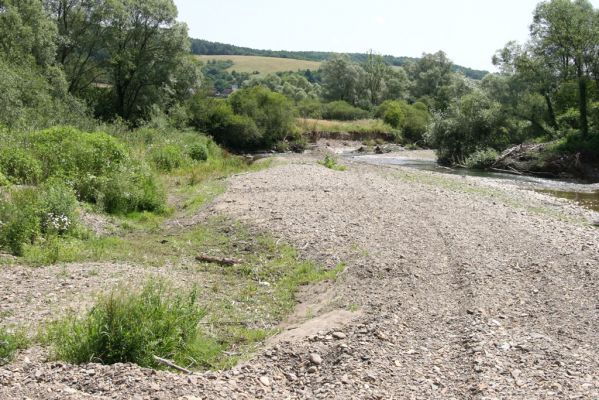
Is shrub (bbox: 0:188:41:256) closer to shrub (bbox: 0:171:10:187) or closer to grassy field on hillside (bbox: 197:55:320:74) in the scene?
shrub (bbox: 0:171:10:187)

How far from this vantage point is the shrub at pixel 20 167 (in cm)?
1777

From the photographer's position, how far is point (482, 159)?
139 ft

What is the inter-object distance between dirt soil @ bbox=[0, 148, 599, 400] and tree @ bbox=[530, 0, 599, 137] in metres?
27.4

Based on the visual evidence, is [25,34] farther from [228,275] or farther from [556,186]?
[556,186]

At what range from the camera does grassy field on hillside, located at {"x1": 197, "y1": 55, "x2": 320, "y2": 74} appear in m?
167

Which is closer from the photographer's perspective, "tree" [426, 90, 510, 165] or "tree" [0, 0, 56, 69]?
"tree" [0, 0, 56, 69]

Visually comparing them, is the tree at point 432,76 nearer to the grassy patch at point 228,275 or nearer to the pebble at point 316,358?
the grassy patch at point 228,275

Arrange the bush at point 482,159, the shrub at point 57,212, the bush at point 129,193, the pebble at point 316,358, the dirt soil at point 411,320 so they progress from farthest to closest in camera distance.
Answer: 1. the bush at point 482,159
2. the bush at point 129,193
3. the shrub at point 57,212
4. the pebble at point 316,358
5. the dirt soil at point 411,320

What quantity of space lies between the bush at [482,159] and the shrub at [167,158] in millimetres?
23402

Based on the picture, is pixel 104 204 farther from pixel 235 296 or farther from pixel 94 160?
pixel 235 296

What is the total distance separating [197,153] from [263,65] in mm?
144320

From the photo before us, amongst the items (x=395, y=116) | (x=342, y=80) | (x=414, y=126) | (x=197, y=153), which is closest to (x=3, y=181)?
(x=197, y=153)

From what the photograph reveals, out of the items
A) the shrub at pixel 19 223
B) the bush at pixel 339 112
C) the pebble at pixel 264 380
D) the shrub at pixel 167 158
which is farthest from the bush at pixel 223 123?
the pebble at pixel 264 380

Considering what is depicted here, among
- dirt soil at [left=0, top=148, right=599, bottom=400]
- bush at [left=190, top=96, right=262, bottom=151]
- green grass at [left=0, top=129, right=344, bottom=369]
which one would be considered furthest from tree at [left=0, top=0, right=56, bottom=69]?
dirt soil at [left=0, top=148, right=599, bottom=400]
